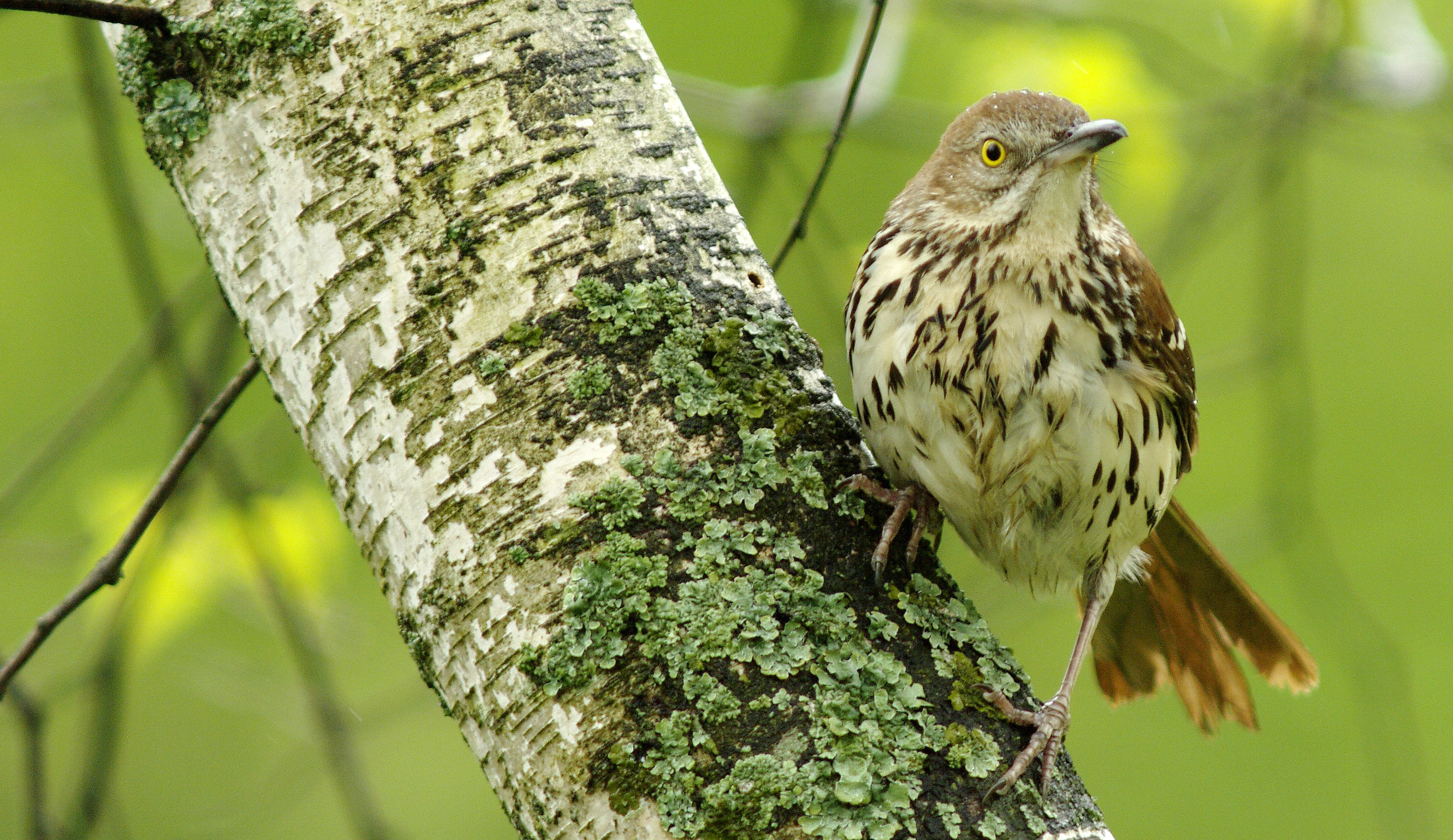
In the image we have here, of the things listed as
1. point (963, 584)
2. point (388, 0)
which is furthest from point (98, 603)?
point (388, 0)

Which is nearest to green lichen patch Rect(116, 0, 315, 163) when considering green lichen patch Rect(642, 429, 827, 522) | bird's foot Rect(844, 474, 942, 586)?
green lichen patch Rect(642, 429, 827, 522)

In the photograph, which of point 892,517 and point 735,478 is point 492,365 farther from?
point 892,517

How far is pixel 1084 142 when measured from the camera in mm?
2350

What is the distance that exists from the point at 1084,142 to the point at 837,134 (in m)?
0.56

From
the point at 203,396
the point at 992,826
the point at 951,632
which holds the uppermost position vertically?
the point at 203,396

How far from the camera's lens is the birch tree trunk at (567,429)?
143cm

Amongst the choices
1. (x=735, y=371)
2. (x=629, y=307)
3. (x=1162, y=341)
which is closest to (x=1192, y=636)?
(x=1162, y=341)

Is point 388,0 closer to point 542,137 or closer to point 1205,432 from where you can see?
point 542,137

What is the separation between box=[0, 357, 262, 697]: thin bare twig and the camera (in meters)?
1.89

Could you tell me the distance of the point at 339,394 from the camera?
1580 mm

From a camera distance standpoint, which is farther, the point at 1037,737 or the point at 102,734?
the point at 102,734

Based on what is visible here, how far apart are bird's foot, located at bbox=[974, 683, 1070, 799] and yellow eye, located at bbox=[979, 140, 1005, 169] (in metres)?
1.23

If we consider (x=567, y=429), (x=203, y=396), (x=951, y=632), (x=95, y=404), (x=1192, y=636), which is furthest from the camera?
(x=1192, y=636)

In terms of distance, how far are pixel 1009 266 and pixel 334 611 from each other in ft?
8.72
